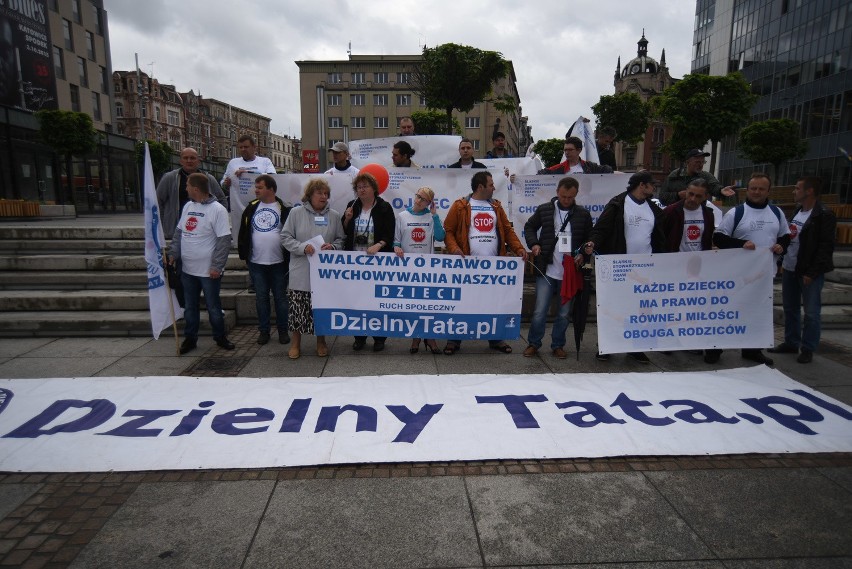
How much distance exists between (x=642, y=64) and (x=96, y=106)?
335ft

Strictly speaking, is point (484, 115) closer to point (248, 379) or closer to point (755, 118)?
point (755, 118)

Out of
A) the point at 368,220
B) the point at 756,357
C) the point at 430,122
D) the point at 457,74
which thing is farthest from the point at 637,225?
the point at 430,122

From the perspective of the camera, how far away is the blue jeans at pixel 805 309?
562 cm

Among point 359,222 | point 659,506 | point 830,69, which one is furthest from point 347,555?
point 830,69

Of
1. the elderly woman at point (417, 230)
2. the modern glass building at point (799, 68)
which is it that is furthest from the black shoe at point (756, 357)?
the modern glass building at point (799, 68)

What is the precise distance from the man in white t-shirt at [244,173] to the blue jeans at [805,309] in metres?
6.77

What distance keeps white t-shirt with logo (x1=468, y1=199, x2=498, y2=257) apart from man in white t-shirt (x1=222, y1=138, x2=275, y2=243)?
10.5 ft

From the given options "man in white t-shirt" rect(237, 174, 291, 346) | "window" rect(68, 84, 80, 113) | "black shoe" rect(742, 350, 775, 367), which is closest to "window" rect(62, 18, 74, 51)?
"window" rect(68, 84, 80, 113)

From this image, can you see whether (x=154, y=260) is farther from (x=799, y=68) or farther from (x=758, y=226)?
(x=799, y=68)

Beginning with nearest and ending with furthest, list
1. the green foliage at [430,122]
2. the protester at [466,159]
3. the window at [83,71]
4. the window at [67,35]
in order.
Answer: the protester at [466,159] < the window at [67,35] < the window at [83,71] < the green foliage at [430,122]

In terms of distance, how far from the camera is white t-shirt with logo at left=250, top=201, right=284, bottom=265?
19.2 feet

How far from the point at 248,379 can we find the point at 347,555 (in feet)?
8.91

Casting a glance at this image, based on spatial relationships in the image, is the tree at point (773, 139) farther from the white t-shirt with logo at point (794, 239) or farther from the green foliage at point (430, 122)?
the white t-shirt with logo at point (794, 239)

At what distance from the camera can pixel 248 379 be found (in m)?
4.92
